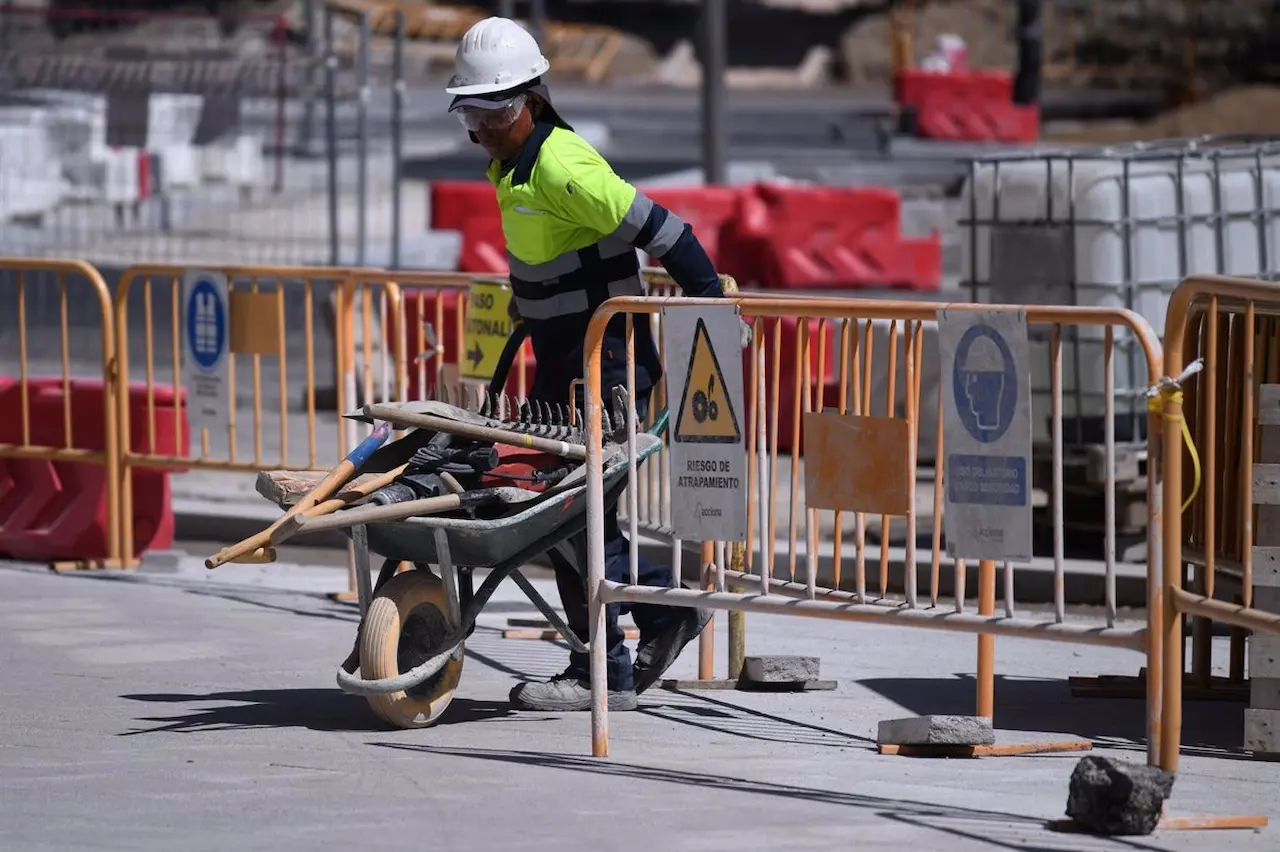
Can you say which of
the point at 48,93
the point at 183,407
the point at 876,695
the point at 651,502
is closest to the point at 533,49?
the point at 651,502

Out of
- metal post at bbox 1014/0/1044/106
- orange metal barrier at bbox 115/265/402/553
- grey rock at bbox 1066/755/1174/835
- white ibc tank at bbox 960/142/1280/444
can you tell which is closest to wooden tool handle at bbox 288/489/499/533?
grey rock at bbox 1066/755/1174/835

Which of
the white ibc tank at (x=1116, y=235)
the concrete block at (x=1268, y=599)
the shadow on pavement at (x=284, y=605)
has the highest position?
the white ibc tank at (x=1116, y=235)

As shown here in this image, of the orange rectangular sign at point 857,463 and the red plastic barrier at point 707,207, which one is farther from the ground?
the red plastic barrier at point 707,207

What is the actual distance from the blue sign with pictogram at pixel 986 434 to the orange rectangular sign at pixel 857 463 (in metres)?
0.19

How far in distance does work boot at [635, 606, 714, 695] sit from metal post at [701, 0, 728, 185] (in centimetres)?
1261

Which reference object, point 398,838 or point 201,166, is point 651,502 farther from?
point 201,166

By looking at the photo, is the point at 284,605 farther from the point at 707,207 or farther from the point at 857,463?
the point at 707,207

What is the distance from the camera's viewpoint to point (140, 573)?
9.67 metres

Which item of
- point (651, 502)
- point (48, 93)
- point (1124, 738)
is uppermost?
point (48, 93)

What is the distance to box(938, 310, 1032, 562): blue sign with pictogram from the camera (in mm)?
5461

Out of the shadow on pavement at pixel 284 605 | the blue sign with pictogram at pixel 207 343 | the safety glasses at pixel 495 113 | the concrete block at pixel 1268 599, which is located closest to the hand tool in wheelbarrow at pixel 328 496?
→ the safety glasses at pixel 495 113

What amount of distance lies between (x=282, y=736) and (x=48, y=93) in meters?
13.4

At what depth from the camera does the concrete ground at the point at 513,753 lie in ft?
17.4

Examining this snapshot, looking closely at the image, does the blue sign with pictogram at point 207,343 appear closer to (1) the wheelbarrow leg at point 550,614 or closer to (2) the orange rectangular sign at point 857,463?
(1) the wheelbarrow leg at point 550,614
